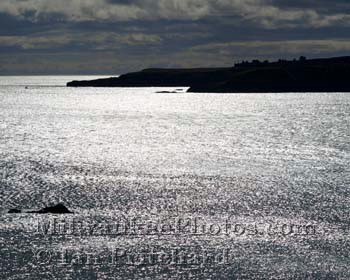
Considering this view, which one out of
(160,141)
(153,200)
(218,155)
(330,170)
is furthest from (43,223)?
(160,141)

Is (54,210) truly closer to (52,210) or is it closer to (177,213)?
(52,210)

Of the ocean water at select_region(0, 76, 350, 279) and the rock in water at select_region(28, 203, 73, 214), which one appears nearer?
the ocean water at select_region(0, 76, 350, 279)

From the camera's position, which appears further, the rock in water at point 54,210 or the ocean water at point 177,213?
the rock in water at point 54,210

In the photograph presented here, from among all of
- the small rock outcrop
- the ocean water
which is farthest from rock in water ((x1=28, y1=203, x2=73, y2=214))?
the ocean water

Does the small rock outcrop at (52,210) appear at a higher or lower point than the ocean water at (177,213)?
higher

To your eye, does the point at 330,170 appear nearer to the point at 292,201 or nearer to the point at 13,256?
the point at 292,201

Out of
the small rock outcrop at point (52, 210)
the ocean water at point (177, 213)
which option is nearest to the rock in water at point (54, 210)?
the small rock outcrop at point (52, 210)

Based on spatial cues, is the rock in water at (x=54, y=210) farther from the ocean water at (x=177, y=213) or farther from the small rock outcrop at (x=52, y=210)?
the ocean water at (x=177, y=213)

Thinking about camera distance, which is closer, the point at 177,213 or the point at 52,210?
the point at 52,210

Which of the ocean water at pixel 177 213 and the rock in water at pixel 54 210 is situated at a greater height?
the rock in water at pixel 54 210

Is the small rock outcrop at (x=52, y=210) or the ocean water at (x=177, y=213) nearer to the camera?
the ocean water at (x=177, y=213)

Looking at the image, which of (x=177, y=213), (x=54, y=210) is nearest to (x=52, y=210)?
(x=54, y=210)

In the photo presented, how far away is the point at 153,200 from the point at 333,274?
3126 cm

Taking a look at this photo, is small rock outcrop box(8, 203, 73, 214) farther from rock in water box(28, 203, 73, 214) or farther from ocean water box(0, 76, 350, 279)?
ocean water box(0, 76, 350, 279)
